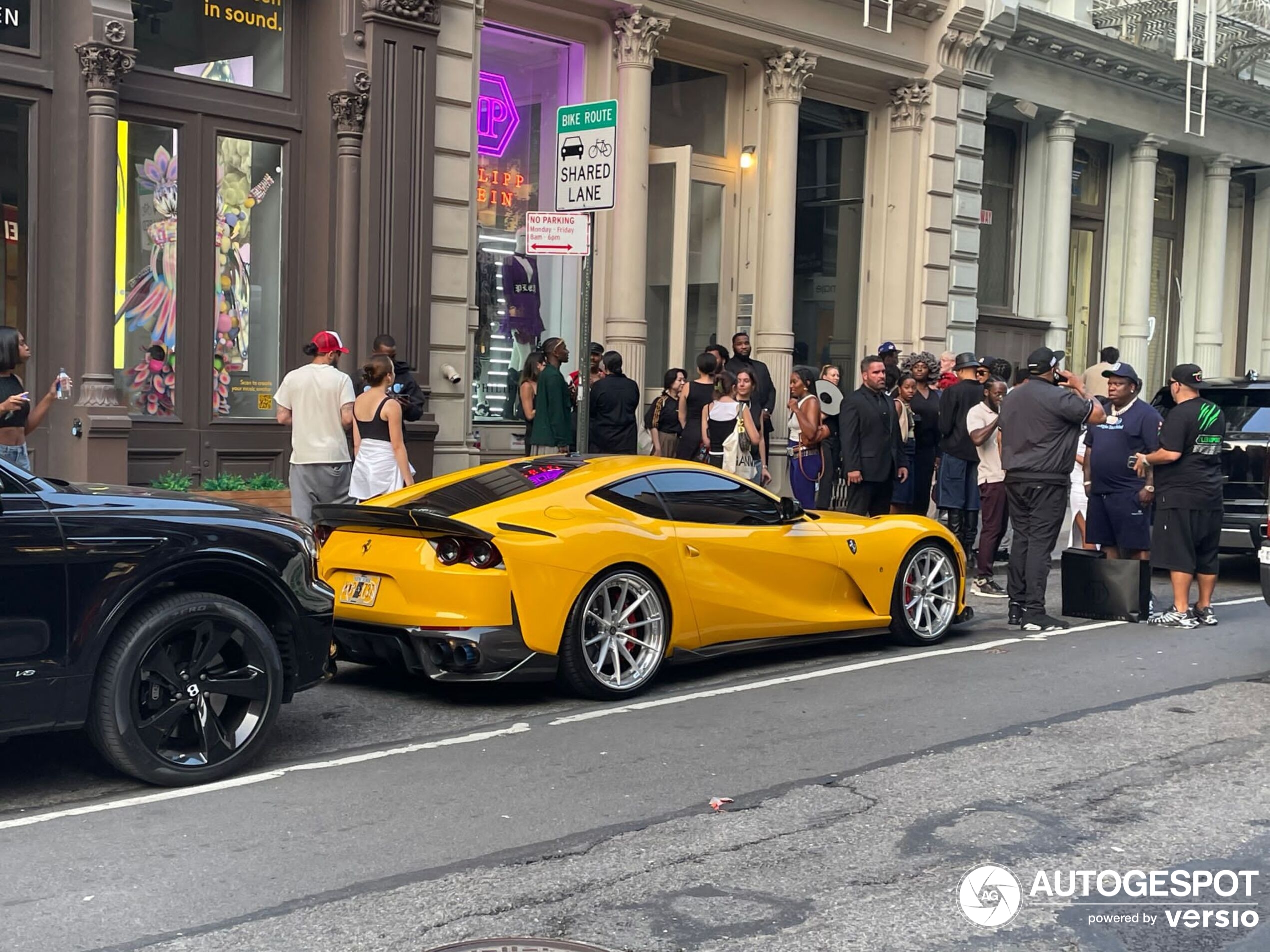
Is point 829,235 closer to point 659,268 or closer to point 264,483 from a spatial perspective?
point 659,268

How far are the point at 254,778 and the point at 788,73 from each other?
14331mm

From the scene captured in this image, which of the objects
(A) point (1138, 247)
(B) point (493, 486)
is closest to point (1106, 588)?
(B) point (493, 486)

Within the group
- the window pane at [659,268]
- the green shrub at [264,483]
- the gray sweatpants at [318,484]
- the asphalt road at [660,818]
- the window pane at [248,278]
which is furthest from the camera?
the window pane at [659,268]

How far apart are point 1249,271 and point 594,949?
92.0 ft

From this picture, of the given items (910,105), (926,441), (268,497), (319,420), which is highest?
(910,105)

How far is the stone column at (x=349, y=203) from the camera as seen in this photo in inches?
555

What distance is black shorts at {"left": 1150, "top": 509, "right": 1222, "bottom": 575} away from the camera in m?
10.7

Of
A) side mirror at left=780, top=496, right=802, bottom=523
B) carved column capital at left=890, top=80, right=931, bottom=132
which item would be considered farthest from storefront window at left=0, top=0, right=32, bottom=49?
carved column capital at left=890, top=80, right=931, bottom=132

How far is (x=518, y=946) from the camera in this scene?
421 cm

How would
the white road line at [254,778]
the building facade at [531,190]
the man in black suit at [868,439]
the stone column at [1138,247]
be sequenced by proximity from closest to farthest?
the white road line at [254,778], the man in black suit at [868,439], the building facade at [531,190], the stone column at [1138,247]

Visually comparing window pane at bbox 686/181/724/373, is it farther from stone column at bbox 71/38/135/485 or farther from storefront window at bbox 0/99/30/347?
storefront window at bbox 0/99/30/347

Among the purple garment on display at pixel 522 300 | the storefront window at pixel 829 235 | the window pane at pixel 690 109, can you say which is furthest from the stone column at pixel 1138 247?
the purple garment on display at pixel 522 300

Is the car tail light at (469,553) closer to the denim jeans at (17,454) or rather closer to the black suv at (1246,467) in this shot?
the denim jeans at (17,454)

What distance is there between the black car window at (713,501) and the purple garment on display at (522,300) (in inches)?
323
